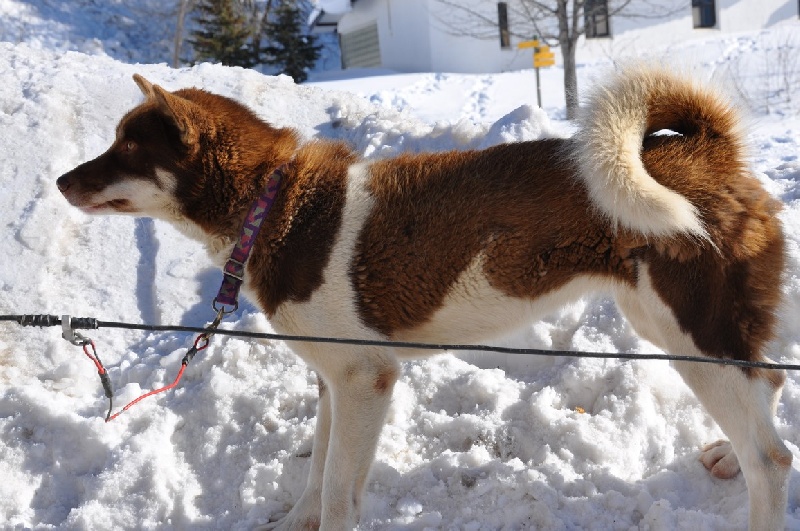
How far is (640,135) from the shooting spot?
2822 mm

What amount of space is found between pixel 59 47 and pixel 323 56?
33.8 ft

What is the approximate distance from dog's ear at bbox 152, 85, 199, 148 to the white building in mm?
17968

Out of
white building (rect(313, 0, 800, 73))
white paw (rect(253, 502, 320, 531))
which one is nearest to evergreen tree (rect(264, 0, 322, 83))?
white building (rect(313, 0, 800, 73))

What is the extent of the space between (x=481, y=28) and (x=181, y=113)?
20.9m

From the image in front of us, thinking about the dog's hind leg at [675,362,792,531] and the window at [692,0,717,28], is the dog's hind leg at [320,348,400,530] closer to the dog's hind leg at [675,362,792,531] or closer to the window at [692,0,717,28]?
the dog's hind leg at [675,362,792,531]

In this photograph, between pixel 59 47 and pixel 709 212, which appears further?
pixel 59 47

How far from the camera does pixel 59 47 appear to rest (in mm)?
27422

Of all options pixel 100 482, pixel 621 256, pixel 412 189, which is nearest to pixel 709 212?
pixel 621 256

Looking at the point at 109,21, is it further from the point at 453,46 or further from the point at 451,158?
the point at 451,158

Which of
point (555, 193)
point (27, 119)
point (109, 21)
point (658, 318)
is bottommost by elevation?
point (658, 318)

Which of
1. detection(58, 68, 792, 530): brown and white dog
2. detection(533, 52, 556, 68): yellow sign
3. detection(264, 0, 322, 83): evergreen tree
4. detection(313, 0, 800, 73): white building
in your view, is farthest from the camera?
detection(264, 0, 322, 83): evergreen tree

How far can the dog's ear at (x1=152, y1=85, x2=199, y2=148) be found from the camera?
3.05m

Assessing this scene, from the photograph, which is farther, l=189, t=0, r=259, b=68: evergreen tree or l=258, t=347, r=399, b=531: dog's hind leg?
l=189, t=0, r=259, b=68: evergreen tree

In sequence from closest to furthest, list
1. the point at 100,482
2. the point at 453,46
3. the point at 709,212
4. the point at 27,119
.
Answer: the point at 709,212 → the point at 100,482 → the point at 27,119 → the point at 453,46
